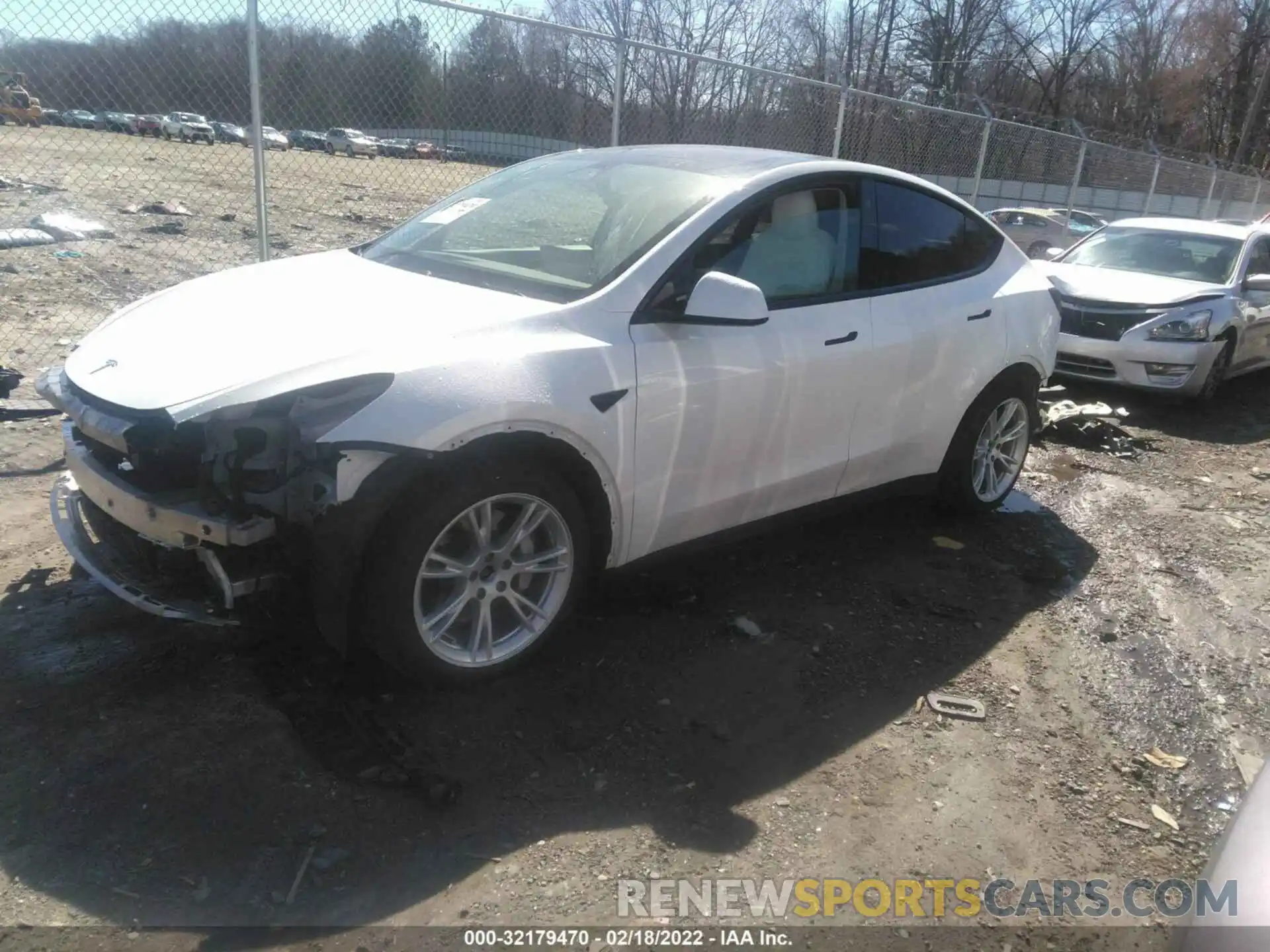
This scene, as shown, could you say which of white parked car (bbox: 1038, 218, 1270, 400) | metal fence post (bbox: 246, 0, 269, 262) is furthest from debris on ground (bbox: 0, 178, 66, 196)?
white parked car (bbox: 1038, 218, 1270, 400)

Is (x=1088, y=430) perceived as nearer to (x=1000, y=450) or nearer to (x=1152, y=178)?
(x=1000, y=450)

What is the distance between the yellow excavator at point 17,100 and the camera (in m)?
5.39

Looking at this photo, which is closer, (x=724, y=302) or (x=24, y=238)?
(x=724, y=302)

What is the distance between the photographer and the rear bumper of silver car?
25.8ft

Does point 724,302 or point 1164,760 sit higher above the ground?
point 724,302

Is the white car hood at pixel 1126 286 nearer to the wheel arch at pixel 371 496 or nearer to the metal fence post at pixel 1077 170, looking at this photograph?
the metal fence post at pixel 1077 170

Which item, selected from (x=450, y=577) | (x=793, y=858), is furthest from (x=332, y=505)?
(x=793, y=858)

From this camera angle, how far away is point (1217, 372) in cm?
829

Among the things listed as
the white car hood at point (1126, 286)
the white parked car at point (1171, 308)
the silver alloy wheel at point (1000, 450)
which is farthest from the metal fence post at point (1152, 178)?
the silver alloy wheel at point (1000, 450)

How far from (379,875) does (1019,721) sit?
224cm

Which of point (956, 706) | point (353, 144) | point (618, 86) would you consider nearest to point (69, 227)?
point (353, 144)

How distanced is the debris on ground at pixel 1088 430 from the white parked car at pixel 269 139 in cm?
565

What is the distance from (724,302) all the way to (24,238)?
9.13 metres

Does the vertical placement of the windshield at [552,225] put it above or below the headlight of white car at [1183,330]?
above
